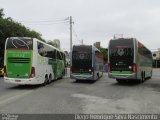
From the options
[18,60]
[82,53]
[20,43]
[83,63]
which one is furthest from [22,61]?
[82,53]

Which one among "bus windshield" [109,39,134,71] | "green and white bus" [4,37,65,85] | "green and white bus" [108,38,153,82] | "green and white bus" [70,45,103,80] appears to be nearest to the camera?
"green and white bus" [4,37,65,85]

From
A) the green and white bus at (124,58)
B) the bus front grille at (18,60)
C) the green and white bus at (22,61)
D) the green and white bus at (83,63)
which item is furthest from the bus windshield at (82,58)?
the bus front grille at (18,60)

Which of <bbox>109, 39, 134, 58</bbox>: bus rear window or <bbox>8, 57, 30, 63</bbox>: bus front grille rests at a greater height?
<bbox>109, 39, 134, 58</bbox>: bus rear window

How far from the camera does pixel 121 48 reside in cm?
2162

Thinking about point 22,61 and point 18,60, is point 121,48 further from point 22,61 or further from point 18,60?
point 18,60

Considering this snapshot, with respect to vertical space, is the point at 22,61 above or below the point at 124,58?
below

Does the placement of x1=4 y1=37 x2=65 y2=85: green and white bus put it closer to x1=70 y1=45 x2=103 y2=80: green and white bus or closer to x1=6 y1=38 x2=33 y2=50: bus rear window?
x1=6 y1=38 x2=33 y2=50: bus rear window

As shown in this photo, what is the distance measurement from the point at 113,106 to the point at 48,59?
10.9 m

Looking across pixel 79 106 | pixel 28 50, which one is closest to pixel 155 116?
pixel 79 106

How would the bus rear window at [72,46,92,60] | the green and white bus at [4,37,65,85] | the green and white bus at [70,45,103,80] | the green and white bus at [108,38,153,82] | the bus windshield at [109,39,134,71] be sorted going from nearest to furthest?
the green and white bus at [4,37,65,85] < the green and white bus at [108,38,153,82] < the bus windshield at [109,39,134,71] < the green and white bus at [70,45,103,80] < the bus rear window at [72,46,92,60]

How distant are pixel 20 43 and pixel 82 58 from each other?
730cm

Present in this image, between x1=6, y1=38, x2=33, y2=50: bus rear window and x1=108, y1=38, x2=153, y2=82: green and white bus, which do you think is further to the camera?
x1=108, y1=38, x2=153, y2=82: green and white bus

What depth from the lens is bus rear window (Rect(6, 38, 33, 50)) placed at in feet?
58.6

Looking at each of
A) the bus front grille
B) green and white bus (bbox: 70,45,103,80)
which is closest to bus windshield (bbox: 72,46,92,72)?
green and white bus (bbox: 70,45,103,80)
